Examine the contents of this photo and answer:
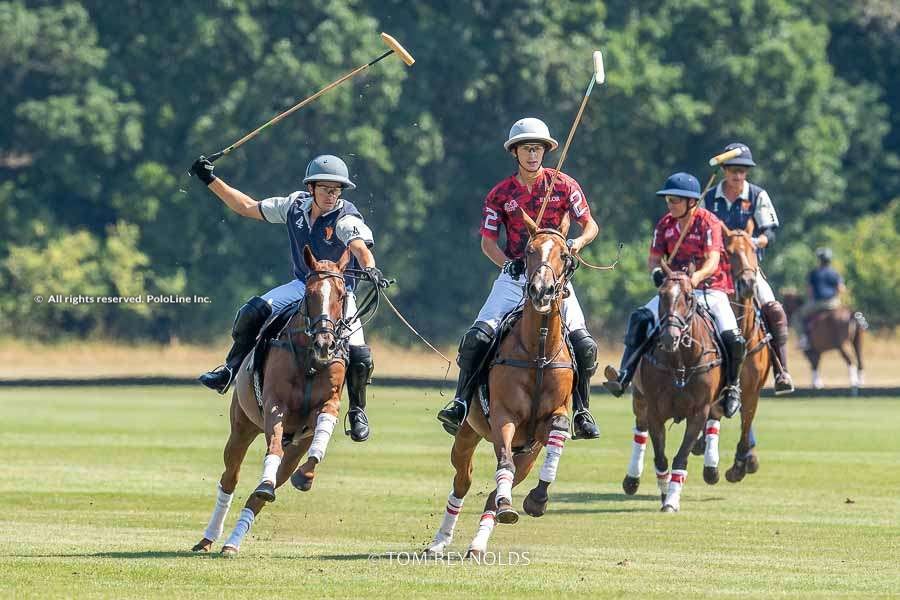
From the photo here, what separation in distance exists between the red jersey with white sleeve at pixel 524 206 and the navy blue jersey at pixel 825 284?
24.9m

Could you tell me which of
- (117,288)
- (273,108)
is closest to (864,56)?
(273,108)

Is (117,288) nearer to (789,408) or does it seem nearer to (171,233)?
(171,233)

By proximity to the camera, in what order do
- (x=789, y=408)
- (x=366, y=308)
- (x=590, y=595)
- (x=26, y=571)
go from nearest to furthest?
(x=590, y=595) < (x=26, y=571) < (x=366, y=308) < (x=789, y=408)

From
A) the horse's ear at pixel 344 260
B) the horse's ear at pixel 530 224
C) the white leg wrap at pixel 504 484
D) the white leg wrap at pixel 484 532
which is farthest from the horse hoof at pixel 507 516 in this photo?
the horse's ear at pixel 344 260

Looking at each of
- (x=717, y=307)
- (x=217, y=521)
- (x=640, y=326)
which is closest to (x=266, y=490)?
(x=217, y=521)

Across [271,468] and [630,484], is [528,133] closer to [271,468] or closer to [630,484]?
[271,468]

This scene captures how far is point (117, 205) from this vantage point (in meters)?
45.4

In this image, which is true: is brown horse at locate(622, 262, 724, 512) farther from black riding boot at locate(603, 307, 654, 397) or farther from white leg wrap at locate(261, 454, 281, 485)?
white leg wrap at locate(261, 454, 281, 485)

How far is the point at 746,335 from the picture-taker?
17.6m

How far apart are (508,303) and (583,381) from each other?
0.71 meters

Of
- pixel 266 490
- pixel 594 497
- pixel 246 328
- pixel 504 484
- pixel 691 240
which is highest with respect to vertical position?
pixel 691 240

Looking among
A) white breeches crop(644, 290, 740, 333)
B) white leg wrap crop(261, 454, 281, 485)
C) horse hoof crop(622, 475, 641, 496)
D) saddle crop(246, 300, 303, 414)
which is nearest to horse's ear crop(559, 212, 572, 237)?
saddle crop(246, 300, 303, 414)

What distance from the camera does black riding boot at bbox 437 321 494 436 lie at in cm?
1205

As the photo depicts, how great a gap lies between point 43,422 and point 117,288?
1792 cm
